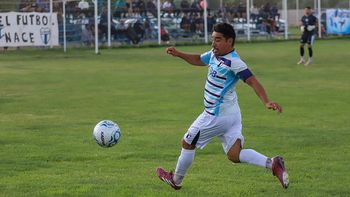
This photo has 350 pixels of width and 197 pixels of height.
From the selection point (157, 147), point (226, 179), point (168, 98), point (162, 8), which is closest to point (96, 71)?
point (168, 98)

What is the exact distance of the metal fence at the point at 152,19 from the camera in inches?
1629

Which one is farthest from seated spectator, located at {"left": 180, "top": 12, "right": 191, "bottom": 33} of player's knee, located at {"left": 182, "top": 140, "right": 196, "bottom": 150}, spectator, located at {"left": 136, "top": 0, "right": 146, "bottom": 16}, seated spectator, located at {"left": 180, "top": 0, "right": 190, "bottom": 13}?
player's knee, located at {"left": 182, "top": 140, "right": 196, "bottom": 150}

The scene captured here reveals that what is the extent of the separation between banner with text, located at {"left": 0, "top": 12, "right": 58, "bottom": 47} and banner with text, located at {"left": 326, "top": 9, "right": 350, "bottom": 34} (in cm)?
2191

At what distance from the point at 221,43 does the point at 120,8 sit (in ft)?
124

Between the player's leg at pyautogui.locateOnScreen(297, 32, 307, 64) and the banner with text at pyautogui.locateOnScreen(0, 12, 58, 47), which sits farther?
the banner with text at pyautogui.locateOnScreen(0, 12, 58, 47)

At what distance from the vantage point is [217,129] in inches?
336

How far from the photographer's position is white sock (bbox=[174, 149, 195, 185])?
874cm

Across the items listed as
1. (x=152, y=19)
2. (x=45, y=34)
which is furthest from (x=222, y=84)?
(x=152, y=19)

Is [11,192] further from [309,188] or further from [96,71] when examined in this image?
[96,71]

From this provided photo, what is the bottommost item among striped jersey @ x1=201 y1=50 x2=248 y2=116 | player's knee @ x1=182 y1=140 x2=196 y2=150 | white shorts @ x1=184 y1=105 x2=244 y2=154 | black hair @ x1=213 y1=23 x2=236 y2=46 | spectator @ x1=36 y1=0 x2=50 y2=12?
player's knee @ x1=182 y1=140 x2=196 y2=150

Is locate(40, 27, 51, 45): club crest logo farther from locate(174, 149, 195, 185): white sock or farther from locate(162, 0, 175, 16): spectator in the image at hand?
locate(174, 149, 195, 185): white sock

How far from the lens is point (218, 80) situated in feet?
27.9

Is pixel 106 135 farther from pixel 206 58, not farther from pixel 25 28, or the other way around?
pixel 25 28

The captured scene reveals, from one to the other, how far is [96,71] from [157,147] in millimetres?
15453
